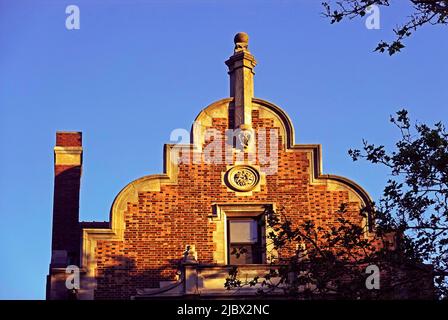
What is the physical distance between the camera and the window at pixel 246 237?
24.0m

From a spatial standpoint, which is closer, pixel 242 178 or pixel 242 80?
pixel 242 178

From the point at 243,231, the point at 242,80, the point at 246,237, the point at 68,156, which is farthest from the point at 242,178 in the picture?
the point at 68,156

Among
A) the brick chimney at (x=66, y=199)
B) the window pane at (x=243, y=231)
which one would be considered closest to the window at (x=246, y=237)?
the window pane at (x=243, y=231)

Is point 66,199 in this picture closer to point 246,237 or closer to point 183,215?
point 183,215

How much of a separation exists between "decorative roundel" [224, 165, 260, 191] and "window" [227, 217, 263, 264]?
2.54 ft

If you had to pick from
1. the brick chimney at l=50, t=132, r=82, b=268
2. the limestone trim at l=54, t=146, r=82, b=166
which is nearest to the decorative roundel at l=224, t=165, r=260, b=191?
the brick chimney at l=50, t=132, r=82, b=268

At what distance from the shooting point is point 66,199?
26.7 metres

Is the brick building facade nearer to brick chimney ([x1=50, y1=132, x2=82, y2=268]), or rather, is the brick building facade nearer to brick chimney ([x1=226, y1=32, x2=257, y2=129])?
brick chimney ([x1=226, y1=32, x2=257, y2=129])

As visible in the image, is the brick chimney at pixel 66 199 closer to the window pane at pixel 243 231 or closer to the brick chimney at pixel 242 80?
the window pane at pixel 243 231

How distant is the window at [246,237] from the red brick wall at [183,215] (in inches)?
20.6

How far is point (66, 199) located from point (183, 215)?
4198 mm
